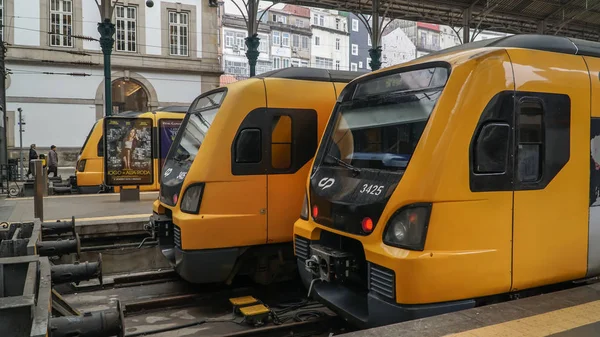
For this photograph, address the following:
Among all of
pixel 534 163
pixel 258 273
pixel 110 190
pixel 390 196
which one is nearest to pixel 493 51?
pixel 534 163

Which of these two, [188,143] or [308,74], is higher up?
[308,74]

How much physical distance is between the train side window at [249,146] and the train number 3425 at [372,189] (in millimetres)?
2089

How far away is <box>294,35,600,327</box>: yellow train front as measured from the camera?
364 centimetres

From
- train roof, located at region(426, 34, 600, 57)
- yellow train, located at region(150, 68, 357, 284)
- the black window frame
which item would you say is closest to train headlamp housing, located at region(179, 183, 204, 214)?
yellow train, located at region(150, 68, 357, 284)

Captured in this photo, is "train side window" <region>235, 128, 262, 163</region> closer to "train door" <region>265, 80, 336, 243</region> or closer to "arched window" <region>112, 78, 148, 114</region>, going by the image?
"train door" <region>265, 80, 336, 243</region>

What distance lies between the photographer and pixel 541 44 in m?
4.21

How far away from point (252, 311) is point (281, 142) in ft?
6.76


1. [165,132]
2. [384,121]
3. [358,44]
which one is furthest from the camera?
[358,44]

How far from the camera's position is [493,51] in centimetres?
385

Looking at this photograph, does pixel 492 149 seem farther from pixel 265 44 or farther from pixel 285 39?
pixel 285 39

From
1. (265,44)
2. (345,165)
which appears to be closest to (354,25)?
(265,44)

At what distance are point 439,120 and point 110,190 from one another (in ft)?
40.7

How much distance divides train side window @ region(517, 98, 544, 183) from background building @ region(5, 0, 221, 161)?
81.5 feet

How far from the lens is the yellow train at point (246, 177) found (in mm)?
5629
